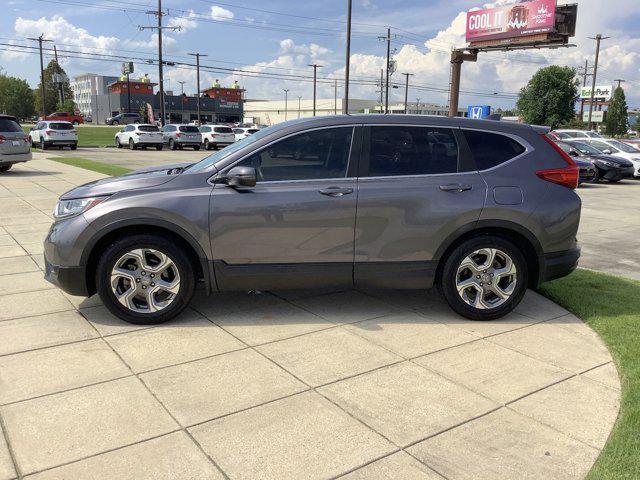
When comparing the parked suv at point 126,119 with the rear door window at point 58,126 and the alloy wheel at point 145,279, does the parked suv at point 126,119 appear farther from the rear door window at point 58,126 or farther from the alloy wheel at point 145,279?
the alloy wheel at point 145,279

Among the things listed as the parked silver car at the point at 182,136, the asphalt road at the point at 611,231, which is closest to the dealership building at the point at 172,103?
the parked silver car at the point at 182,136

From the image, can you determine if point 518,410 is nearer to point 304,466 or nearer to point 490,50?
point 304,466

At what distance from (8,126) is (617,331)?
16114 millimetres

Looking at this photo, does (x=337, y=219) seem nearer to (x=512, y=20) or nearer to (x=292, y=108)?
(x=512, y=20)

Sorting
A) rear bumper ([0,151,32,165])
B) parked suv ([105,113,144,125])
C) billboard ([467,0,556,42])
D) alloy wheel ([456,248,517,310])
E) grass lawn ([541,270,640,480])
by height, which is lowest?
grass lawn ([541,270,640,480])

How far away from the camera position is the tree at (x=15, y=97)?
10669 centimetres

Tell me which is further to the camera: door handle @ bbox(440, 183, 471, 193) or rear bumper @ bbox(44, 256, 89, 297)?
door handle @ bbox(440, 183, 471, 193)

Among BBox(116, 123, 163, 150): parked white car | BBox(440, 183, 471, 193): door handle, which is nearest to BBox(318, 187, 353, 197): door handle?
BBox(440, 183, 471, 193): door handle

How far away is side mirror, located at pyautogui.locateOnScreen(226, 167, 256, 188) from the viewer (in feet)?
13.7

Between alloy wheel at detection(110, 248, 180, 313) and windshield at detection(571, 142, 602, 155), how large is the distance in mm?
19523

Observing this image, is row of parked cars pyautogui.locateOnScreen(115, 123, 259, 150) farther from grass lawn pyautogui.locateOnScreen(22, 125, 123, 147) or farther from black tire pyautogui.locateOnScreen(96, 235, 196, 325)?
black tire pyautogui.locateOnScreen(96, 235, 196, 325)

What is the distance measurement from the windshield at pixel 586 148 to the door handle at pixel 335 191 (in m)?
18.6

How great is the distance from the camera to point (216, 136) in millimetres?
36812

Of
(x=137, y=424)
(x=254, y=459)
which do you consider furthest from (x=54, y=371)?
(x=254, y=459)
